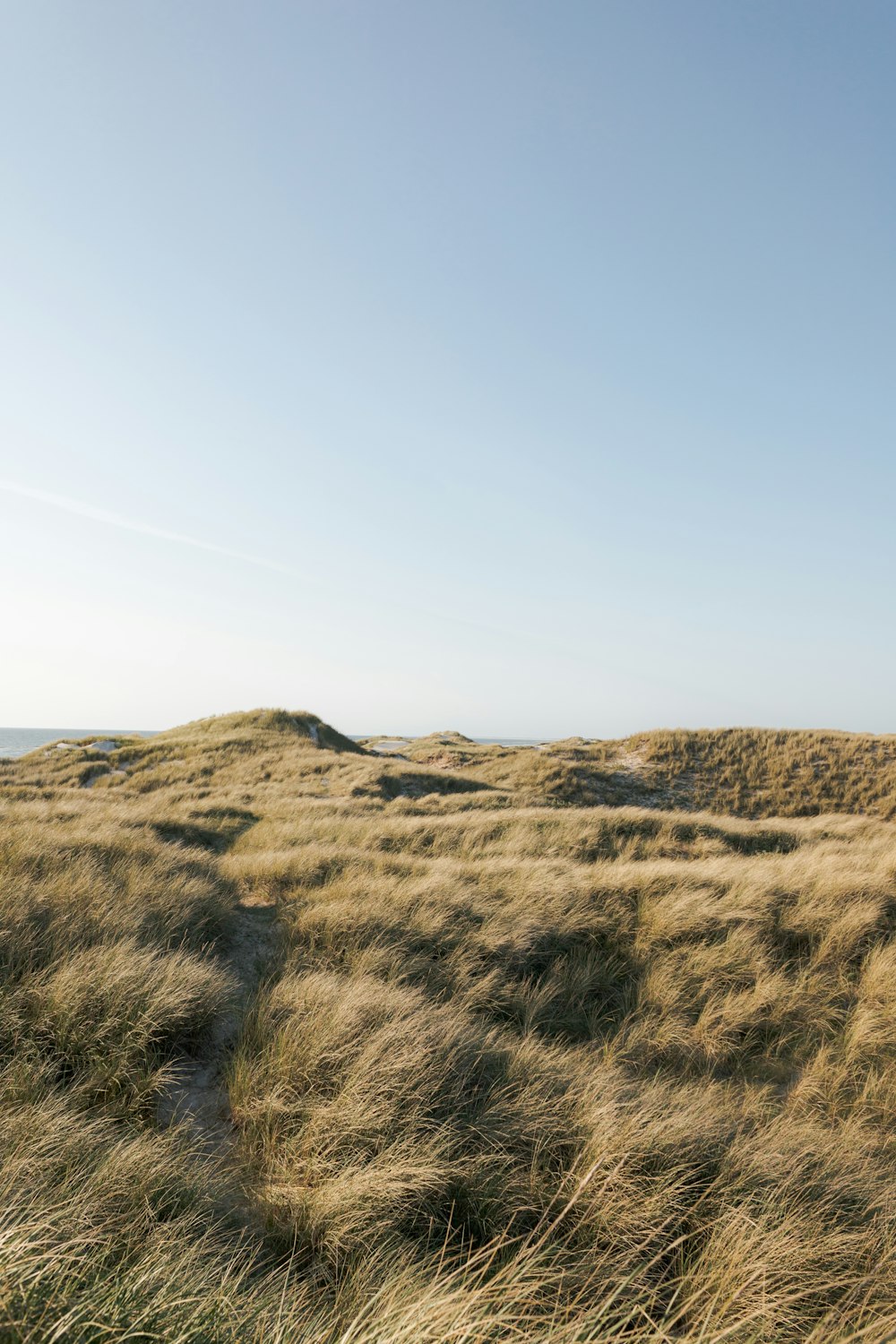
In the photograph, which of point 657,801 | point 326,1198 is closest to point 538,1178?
point 326,1198

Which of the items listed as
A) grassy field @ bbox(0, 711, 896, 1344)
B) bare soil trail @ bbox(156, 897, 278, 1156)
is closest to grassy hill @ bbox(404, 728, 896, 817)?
grassy field @ bbox(0, 711, 896, 1344)

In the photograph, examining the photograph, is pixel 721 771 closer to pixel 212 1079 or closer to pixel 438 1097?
pixel 438 1097

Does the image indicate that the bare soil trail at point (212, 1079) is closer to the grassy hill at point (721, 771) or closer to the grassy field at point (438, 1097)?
the grassy field at point (438, 1097)

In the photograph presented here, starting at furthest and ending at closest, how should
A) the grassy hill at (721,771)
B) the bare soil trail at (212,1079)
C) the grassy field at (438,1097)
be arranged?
the grassy hill at (721,771) < the bare soil trail at (212,1079) < the grassy field at (438,1097)

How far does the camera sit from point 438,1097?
10.8ft

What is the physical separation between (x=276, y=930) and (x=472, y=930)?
5.96 ft

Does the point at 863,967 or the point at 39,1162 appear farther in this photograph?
the point at 863,967

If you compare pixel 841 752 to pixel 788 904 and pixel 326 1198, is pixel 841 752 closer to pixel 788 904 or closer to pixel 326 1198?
pixel 788 904

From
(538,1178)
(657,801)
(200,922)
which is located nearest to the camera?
(538,1178)

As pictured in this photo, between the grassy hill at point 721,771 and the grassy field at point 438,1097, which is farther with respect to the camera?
the grassy hill at point 721,771

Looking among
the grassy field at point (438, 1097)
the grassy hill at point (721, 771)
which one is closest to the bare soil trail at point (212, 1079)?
the grassy field at point (438, 1097)

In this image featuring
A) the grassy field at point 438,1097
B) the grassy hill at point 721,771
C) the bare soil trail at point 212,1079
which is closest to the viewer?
the grassy field at point 438,1097

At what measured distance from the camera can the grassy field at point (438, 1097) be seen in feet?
7.09

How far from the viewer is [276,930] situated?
5969mm
